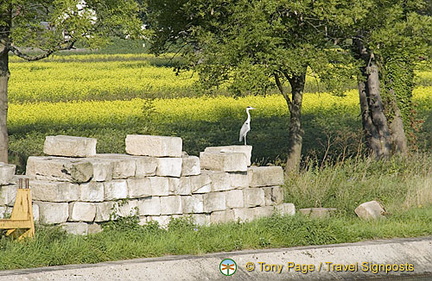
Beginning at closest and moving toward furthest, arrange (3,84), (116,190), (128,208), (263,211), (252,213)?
(116,190), (128,208), (252,213), (263,211), (3,84)

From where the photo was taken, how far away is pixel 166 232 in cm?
1094

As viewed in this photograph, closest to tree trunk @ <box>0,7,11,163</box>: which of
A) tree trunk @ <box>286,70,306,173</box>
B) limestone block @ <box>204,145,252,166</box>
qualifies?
tree trunk @ <box>286,70,306,173</box>

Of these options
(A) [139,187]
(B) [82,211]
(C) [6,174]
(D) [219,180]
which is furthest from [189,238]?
(C) [6,174]

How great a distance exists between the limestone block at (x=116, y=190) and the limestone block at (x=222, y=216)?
1488 mm

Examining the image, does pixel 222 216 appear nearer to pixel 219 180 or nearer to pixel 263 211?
pixel 219 180

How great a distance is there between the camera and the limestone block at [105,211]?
1066cm

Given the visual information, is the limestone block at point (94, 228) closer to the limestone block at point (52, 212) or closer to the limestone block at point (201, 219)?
the limestone block at point (52, 212)

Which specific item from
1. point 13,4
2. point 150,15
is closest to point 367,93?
point 150,15

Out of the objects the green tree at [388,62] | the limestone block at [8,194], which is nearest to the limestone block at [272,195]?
the limestone block at [8,194]

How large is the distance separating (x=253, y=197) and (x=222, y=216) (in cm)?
62

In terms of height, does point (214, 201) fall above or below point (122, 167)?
below

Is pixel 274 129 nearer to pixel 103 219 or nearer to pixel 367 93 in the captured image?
pixel 367 93

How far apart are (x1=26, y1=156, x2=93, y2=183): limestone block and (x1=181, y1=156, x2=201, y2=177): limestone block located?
4.57ft

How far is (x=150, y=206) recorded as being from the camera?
11.2 meters
